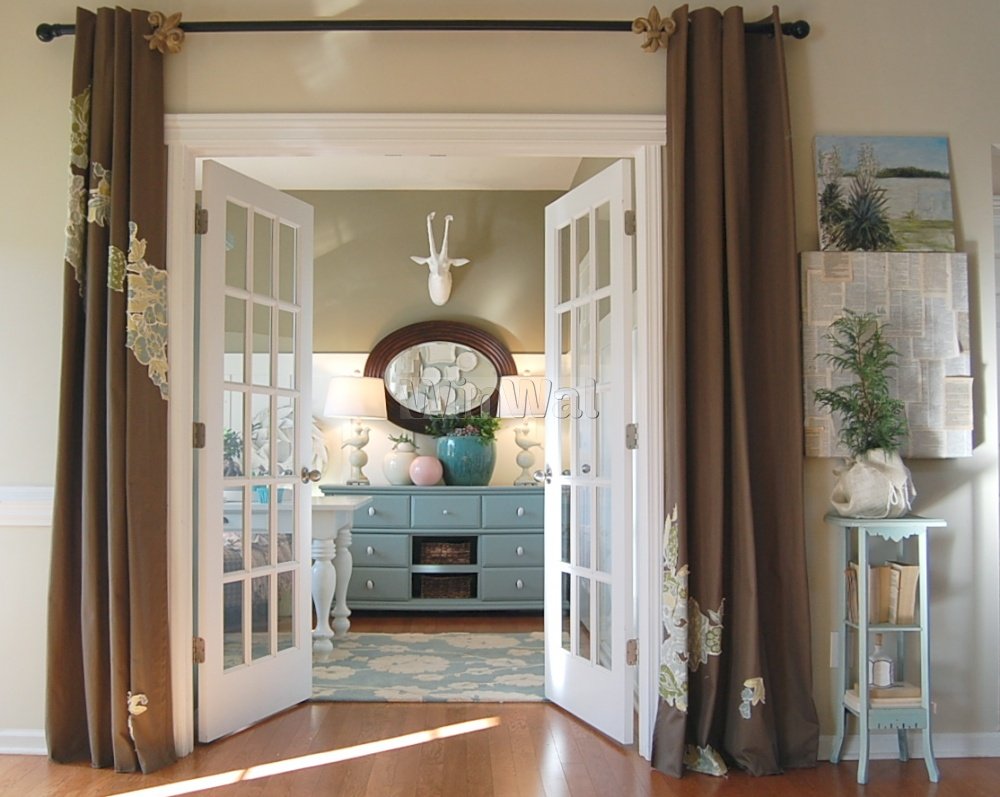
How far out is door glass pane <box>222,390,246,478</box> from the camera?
322cm

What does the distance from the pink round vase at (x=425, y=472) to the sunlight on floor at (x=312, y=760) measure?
2.34 m

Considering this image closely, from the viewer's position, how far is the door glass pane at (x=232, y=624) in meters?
3.20

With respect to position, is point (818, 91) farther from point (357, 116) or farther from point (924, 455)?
point (357, 116)

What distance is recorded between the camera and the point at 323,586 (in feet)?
15.0

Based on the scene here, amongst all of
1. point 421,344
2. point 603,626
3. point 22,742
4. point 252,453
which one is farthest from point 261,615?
point 421,344

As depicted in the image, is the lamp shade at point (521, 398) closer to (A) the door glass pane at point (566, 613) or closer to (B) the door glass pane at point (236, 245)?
(A) the door glass pane at point (566, 613)

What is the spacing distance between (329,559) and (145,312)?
203 centimetres

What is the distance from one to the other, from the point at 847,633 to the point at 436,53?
2.43 m

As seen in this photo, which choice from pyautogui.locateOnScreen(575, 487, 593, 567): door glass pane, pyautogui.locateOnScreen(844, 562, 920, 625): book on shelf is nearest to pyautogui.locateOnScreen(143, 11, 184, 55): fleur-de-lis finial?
pyautogui.locateOnScreen(575, 487, 593, 567): door glass pane

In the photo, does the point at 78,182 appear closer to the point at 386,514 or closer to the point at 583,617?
the point at 583,617

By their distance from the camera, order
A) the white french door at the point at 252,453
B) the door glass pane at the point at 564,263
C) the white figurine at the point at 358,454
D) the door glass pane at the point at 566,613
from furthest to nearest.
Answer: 1. the white figurine at the point at 358,454
2. the door glass pane at the point at 564,263
3. the door glass pane at the point at 566,613
4. the white french door at the point at 252,453

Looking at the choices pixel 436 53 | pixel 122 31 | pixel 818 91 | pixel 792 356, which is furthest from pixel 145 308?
pixel 818 91

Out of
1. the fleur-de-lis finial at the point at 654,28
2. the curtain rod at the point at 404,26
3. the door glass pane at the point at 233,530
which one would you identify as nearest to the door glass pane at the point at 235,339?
the door glass pane at the point at 233,530

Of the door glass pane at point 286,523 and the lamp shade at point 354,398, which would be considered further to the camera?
the lamp shade at point 354,398
